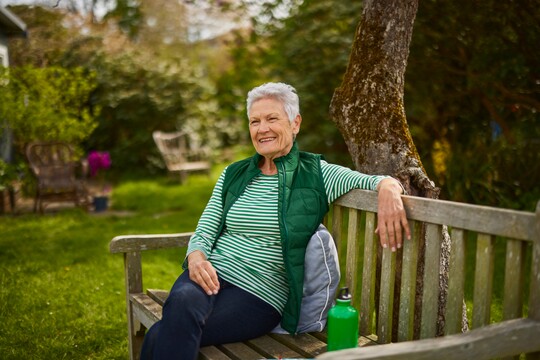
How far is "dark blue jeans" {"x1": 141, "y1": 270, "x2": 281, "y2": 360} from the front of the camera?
7.88 feet

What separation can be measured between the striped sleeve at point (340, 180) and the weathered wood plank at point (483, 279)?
665mm

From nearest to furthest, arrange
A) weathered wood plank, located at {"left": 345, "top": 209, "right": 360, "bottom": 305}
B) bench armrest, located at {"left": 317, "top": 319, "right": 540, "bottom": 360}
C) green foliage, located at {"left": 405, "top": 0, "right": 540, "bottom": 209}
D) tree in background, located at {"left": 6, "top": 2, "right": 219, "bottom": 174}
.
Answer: bench armrest, located at {"left": 317, "top": 319, "right": 540, "bottom": 360}
weathered wood plank, located at {"left": 345, "top": 209, "right": 360, "bottom": 305}
green foliage, located at {"left": 405, "top": 0, "right": 540, "bottom": 209}
tree in background, located at {"left": 6, "top": 2, "right": 219, "bottom": 174}

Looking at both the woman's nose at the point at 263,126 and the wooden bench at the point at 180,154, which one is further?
→ the wooden bench at the point at 180,154

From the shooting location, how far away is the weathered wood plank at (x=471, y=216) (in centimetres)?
204

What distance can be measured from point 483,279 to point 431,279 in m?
0.25

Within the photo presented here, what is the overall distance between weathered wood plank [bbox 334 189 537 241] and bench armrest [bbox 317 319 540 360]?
13.3 inches

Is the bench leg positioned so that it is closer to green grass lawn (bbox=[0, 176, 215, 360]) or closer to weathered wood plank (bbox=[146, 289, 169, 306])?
weathered wood plank (bbox=[146, 289, 169, 306])

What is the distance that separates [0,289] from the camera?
5156 mm

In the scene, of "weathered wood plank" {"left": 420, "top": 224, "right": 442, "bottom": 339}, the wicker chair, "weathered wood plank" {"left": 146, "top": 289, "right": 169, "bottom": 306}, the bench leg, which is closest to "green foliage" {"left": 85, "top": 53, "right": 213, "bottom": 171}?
the wicker chair

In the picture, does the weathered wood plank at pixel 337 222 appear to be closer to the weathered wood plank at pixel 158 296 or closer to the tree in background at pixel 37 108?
the weathered wood plank at pixel 158 296

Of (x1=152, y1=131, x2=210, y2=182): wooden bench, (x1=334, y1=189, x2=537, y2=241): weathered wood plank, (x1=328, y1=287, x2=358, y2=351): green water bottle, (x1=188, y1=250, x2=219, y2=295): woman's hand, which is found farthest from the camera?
(x1=152, y1=131, x2=210, y2=182): wooden bench

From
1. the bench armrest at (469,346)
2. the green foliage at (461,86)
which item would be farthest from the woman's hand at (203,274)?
the green foliage at (461,86)

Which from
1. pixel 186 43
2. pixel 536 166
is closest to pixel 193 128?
pixel 536 166

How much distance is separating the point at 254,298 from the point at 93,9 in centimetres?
2240
